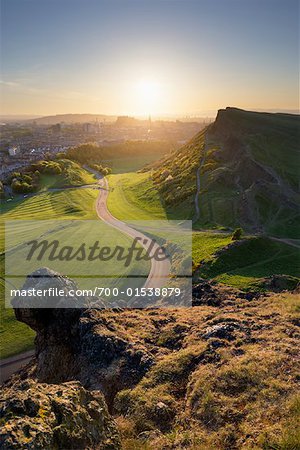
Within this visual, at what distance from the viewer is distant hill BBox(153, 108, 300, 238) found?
54.8 metres

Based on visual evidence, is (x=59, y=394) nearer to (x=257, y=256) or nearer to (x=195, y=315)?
(x=195, y=315)

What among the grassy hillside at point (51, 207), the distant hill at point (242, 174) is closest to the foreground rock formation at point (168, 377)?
the grassy hillside at point (51, 207)

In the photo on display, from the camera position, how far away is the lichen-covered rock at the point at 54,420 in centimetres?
915

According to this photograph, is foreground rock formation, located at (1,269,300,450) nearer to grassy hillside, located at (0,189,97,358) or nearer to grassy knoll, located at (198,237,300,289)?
grassy knoll, located at (198,237,300,289)

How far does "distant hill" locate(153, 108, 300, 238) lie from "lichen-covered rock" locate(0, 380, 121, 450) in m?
41.9

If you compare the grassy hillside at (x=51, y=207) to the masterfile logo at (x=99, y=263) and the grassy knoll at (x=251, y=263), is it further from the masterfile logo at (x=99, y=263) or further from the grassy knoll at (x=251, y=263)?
the grassy knoll at (x=251, y=263)

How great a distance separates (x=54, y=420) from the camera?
10.2 metres

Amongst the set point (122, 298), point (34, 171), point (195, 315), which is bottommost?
point (122, 298)

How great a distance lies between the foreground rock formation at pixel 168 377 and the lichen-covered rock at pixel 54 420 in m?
0.04

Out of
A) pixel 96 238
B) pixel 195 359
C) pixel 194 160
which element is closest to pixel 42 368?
pixel 195 359

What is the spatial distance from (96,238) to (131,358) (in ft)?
125

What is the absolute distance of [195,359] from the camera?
1916 cm

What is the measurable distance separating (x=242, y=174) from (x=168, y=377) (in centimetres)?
5538

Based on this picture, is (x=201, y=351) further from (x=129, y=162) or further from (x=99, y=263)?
(x=129, y=162)
